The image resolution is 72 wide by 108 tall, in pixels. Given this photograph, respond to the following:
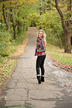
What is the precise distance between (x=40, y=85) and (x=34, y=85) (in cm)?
23

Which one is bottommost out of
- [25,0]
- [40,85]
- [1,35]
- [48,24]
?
[40,85]

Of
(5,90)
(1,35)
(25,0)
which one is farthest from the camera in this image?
(25,0)

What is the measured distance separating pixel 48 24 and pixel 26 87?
21.7m

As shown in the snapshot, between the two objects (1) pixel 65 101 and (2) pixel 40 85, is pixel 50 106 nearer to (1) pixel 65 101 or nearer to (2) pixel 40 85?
(1) pixel 65 101

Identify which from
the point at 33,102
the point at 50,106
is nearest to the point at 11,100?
the point at 33,102

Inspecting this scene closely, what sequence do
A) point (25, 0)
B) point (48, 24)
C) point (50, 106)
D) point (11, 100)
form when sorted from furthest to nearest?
1. point (48, 24)
2. point (25, 0)
3. point (11, 100)
4. point (50, 106)

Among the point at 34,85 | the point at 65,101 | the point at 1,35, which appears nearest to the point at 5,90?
the point at 34,85

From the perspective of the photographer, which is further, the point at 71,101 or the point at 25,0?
the point at 25,0

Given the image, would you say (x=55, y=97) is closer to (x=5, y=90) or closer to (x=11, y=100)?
(x=11, y=100)

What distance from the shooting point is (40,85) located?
5031 mm

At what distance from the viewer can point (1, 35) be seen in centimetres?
1109

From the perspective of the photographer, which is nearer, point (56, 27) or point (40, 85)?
point (40, 85)

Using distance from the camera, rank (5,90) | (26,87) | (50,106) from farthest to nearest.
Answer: (26,87) < (5,90) < (50,106)

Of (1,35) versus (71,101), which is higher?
(1,35)
